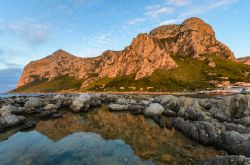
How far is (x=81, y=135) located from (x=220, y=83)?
187m

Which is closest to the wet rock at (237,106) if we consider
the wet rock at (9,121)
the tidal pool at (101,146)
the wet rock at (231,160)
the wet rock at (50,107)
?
the tidal pool at (101,146)

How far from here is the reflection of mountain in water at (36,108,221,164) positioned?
2017 cm

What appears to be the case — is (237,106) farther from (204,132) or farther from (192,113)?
(204,132)

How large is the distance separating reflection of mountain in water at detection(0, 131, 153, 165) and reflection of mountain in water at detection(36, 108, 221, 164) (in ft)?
5.38

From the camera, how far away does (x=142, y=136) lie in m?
27.3

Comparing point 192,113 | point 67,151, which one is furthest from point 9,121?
point 192,113

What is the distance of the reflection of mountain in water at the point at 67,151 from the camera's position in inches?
745

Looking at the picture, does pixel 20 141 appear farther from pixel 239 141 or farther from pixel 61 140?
pixel 239 141

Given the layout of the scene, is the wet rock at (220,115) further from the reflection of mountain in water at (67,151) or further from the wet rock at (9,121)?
the wet rock at (9,121)

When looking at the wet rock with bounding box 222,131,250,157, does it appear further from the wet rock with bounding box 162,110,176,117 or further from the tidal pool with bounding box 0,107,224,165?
the wet rock with bounding box 162,110,176,117

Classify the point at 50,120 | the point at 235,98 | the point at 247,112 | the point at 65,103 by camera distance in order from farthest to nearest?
the point at 65,103 → the point at 50,120 → the point at 235,98 → the point at 247,112

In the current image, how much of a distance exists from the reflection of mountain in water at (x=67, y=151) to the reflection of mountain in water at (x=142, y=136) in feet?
5.38

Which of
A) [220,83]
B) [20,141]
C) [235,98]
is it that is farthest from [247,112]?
[220,83]

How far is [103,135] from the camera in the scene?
2839 centimetres
